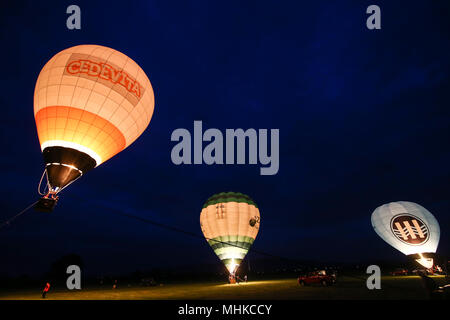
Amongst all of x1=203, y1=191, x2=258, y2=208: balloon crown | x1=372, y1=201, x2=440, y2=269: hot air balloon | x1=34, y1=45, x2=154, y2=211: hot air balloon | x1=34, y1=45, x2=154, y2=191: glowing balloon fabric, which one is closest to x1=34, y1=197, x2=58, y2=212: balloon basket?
x1=34, y1=45, x2=154, y2=211: hot air balloon

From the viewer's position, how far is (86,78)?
860 cm

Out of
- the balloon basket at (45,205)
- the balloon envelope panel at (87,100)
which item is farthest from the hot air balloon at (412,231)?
the balloon basket at (45,205)

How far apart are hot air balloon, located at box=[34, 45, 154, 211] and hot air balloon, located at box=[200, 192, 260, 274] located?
1549 centimetres

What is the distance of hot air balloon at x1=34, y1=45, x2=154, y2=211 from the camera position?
8.26 metres

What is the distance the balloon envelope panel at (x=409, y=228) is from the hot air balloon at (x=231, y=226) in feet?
39.1

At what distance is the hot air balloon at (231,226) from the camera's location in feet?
75.1

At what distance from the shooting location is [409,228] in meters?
20.9

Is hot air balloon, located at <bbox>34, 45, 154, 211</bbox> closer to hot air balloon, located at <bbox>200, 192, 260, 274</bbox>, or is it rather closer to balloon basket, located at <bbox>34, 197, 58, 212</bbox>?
balloon basket, located at <bbox>34, 197, 58, 212</bbox>

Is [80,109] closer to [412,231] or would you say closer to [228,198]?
[228,198]

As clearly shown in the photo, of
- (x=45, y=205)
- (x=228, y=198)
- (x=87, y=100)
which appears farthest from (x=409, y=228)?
(x=45, y=205)

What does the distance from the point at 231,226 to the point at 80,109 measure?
1724 cm
